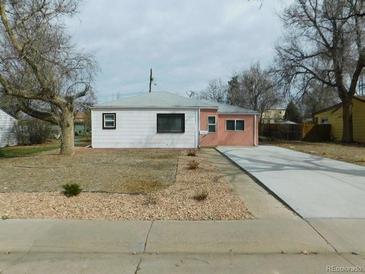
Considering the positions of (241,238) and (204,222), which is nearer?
(241,238)

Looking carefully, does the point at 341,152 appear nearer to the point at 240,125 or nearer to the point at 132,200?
the point at 240,125

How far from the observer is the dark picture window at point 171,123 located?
30.5m

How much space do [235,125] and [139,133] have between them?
22.5 feet

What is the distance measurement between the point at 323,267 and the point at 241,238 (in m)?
1.50

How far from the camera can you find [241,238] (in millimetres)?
7164

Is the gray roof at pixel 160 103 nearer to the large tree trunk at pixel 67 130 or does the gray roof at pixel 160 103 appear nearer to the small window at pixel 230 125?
the small window at pixel 230 125

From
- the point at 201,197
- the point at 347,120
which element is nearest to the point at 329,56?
the point at 347,120

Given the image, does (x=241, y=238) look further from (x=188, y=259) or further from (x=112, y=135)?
(x=112, y=135)

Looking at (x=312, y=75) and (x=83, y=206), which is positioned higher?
(x=312, y=75)

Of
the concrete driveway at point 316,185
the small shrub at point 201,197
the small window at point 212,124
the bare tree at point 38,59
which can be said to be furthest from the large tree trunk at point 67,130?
the small shrub at point 201,197

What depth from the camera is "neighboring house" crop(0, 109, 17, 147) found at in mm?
38000

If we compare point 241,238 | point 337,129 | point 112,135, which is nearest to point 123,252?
point 241,238

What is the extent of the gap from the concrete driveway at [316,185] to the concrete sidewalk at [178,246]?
98 centimetres

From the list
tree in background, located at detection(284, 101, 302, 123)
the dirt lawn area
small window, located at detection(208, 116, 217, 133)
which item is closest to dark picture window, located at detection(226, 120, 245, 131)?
small window, located at detection(208, 116, 217, 133)
